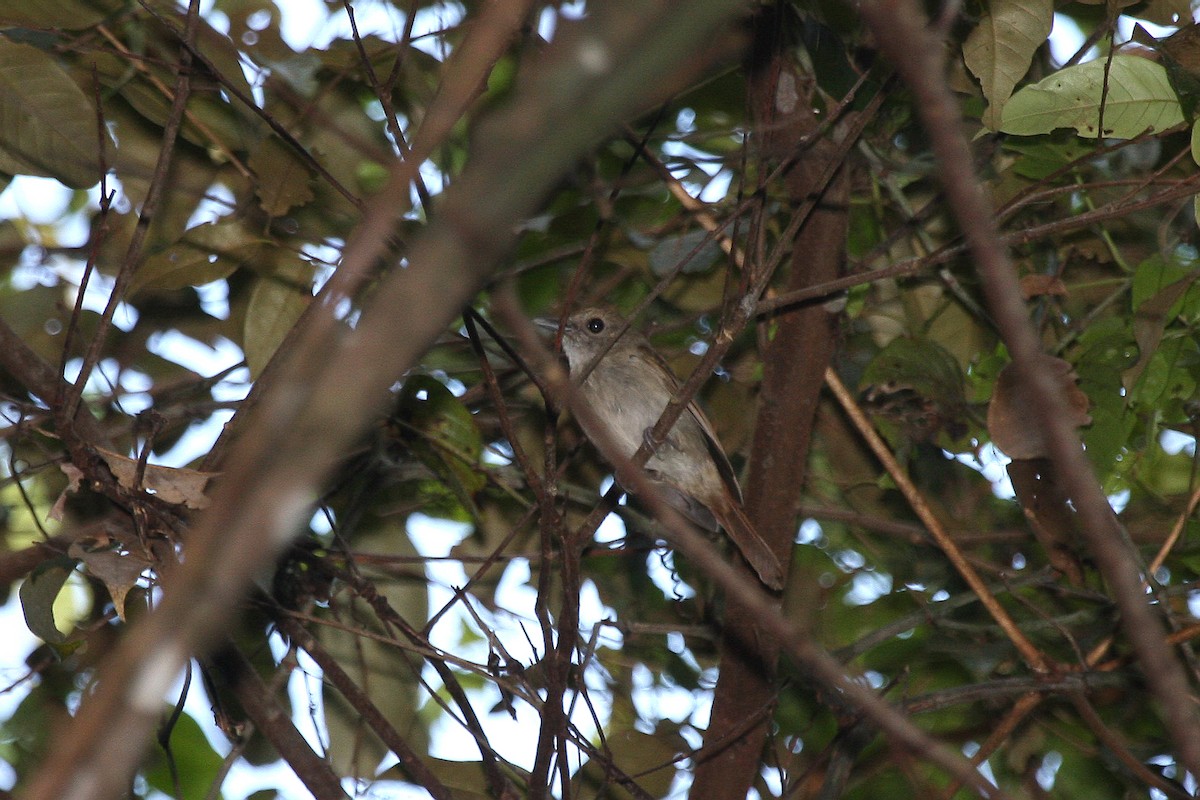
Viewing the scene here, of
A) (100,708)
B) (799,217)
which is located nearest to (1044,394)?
(100,708)

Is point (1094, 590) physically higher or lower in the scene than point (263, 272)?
lower

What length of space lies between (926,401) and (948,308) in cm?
48

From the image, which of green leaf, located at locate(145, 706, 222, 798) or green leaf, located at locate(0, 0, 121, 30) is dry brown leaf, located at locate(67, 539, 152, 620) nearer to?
green leaf, located at locate(145, 706, 222, 798)

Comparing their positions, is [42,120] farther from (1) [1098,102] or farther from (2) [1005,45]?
(1) [1098,102]

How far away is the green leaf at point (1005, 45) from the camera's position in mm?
3254

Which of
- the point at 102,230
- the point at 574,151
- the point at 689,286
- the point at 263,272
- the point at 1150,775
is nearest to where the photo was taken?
the point at 574,151

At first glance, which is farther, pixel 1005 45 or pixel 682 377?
pixel 682 377

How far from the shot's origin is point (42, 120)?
3592 mm

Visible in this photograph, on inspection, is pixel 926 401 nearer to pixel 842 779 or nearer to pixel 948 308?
pixel 948 308

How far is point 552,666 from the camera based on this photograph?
305 cm

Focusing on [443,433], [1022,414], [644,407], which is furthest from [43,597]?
[1022,414]

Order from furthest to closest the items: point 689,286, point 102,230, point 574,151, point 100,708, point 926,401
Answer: point 689,286 < point 926,401 < point 102,230 < point 574,151 < point 100,708

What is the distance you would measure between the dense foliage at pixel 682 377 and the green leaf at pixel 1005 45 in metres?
0.01

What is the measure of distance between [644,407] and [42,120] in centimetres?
283
